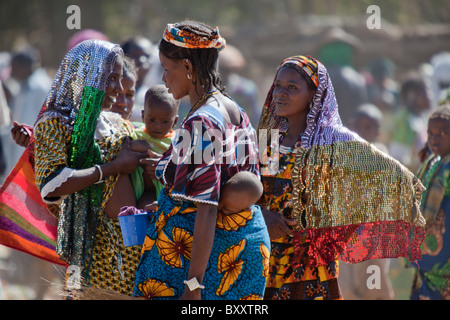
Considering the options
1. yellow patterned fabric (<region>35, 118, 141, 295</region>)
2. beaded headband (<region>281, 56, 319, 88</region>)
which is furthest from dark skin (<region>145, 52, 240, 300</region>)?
beaded headband (<region>281, 56, 319, 88</region>)

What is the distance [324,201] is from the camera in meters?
3.73

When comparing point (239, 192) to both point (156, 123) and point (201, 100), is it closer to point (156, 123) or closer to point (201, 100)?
point (201, 100)

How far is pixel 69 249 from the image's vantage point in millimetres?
3420

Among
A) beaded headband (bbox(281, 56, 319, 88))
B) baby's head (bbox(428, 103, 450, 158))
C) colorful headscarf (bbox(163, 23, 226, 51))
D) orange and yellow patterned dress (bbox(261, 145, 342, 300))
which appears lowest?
orange and yellow patterned dress (bbox(261, 145, 342, 300))

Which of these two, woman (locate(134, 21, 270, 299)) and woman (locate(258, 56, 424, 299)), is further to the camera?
woman (locate(258, 56, 424, 299))

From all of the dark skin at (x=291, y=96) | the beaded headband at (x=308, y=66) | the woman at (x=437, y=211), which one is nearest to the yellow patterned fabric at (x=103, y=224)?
the dark skin at (x=291, y=96)

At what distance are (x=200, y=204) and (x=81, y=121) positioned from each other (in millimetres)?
975

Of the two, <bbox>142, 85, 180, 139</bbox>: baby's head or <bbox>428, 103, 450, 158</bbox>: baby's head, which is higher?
<bbox>142, 85, 180, 139</bbox>: baby's head

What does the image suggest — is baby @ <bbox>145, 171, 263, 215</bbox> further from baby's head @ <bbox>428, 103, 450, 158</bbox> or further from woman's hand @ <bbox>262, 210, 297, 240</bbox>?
baby's head @ <bbox>428, 103, 450, 158</bbox>

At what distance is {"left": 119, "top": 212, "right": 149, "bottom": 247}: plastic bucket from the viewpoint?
10.4 ft

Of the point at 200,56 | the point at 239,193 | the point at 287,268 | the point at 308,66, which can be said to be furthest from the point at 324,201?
the point at 200,56

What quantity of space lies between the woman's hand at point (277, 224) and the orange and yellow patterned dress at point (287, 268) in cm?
7

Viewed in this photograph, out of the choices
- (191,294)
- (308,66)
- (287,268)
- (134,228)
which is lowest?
(287,268)

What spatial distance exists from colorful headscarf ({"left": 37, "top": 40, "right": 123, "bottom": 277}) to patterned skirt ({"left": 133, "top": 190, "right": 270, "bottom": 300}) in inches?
25.6
